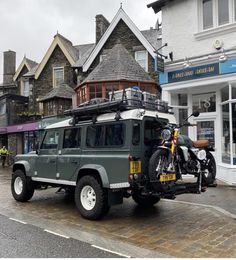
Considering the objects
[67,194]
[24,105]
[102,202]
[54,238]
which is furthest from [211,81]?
[24,105]

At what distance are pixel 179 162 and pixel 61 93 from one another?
1867 centimetres

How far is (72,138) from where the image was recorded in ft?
27.6

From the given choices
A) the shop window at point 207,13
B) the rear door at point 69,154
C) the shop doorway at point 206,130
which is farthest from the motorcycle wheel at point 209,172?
the shop window at point 207,13

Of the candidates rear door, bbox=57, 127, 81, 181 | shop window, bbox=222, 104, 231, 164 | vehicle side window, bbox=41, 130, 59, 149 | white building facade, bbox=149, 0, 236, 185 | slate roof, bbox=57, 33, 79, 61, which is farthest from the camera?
slate roof, bbox=57, 33, 79, 61

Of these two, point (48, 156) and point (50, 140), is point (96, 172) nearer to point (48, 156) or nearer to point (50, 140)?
point (48, 156)

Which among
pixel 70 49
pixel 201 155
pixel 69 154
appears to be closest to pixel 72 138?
pixel 69 154

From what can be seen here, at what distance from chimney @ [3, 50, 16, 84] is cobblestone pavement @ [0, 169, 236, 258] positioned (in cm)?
2658

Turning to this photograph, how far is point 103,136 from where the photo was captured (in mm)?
7633

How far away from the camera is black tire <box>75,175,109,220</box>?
281 inches

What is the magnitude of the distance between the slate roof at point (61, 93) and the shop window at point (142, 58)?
5.55 m

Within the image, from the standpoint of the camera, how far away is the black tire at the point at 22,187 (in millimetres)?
9422

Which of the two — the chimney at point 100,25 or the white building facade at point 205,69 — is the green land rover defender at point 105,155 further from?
the chimney at point 100,25

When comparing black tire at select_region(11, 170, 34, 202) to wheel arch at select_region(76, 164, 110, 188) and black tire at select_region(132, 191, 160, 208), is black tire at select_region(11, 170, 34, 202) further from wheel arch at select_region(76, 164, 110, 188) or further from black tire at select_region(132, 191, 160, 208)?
black tire at select_region(132, 191, 160, 208)

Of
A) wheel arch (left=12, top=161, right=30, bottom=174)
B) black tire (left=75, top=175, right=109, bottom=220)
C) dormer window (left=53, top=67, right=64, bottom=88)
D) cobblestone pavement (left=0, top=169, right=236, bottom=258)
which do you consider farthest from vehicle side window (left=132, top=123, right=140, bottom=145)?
dormer window (left=53, top=67, right=64, bottom=88)
